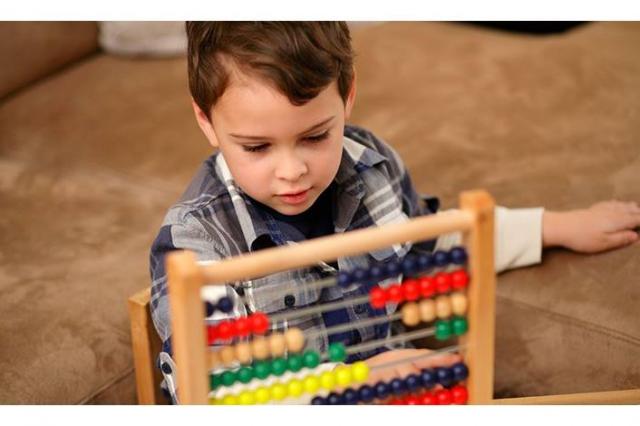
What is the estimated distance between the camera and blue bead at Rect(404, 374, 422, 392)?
102 centimetres

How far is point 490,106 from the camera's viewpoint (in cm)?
186

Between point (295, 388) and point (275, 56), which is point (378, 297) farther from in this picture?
Answer: point (275, 56)

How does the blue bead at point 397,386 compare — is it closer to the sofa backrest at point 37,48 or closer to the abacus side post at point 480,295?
the abacus side post at point 480,295

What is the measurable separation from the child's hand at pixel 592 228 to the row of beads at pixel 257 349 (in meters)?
0.56

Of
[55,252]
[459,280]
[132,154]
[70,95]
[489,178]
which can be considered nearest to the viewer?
[459,280]

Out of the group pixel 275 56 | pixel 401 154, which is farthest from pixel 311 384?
pixel 401 154

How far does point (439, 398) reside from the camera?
1039 mm

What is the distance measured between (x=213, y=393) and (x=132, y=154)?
869 millimetres

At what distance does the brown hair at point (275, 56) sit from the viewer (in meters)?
1.05

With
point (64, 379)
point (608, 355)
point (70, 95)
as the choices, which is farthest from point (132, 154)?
point (608, 355)

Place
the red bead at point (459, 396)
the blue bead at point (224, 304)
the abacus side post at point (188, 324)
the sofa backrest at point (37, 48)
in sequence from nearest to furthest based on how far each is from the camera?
the abacus side post at point (188, 324) → the blue bead at point (224, 304) → the red bead at point (459, 396) → the sofa backrest at point (37, 48)

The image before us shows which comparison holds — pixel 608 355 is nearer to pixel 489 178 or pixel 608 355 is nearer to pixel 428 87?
pixel 489 178

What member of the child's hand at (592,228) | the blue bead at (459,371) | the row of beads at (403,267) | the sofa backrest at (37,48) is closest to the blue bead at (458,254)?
the row of beads at (403,267)

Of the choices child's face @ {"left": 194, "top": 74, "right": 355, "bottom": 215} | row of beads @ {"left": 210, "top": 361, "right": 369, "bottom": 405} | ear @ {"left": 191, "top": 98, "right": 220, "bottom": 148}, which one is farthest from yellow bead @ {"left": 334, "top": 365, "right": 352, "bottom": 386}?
ear @ {"left": 191, "top": 98, "right": 220, "bottom": 148}
